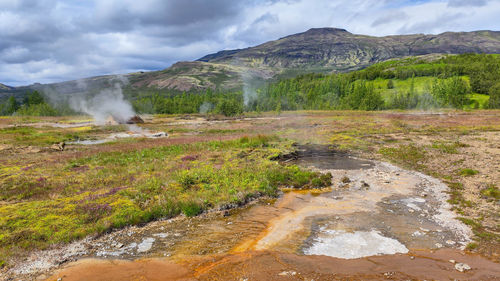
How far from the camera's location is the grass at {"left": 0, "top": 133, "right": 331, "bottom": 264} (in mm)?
12804

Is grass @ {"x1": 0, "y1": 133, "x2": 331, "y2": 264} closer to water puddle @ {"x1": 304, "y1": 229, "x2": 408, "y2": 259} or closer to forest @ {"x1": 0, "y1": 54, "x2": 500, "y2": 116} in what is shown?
water puddle @ {"x1": 304, "y1": 229, "x2": 408, "y2": 259}

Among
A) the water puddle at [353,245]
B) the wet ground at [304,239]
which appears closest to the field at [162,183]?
the wet ground at [304,239]

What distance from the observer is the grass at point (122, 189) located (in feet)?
42.0

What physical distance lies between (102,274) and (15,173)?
1773 centimetres

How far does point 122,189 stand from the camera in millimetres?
17500

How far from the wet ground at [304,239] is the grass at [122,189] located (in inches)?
49.4

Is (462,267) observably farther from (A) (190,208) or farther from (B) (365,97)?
(B) (365,97)

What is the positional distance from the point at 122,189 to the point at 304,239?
11989mm

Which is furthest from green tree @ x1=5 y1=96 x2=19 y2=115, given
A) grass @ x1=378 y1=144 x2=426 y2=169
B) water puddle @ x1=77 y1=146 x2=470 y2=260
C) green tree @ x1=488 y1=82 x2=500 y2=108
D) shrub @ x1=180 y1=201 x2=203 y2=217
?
green tree @ x1=488 y1=82 x2=500 y2=108

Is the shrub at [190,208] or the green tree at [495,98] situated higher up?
the green tree at [495,98]

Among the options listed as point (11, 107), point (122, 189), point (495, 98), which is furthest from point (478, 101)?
point (11, 107)

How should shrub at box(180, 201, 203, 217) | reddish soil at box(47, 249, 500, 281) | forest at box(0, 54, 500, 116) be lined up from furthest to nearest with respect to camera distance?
forest at box(0, 54, 500, 116)
shrub at box(180, 201, 203, 217)
reddish soil at box(47, 249, 500, 281)

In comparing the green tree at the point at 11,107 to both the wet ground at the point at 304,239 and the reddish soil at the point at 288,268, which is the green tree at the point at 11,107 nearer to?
the wet ground at the point at 304,239

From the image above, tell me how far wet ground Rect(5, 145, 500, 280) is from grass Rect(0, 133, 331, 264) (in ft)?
4.12
